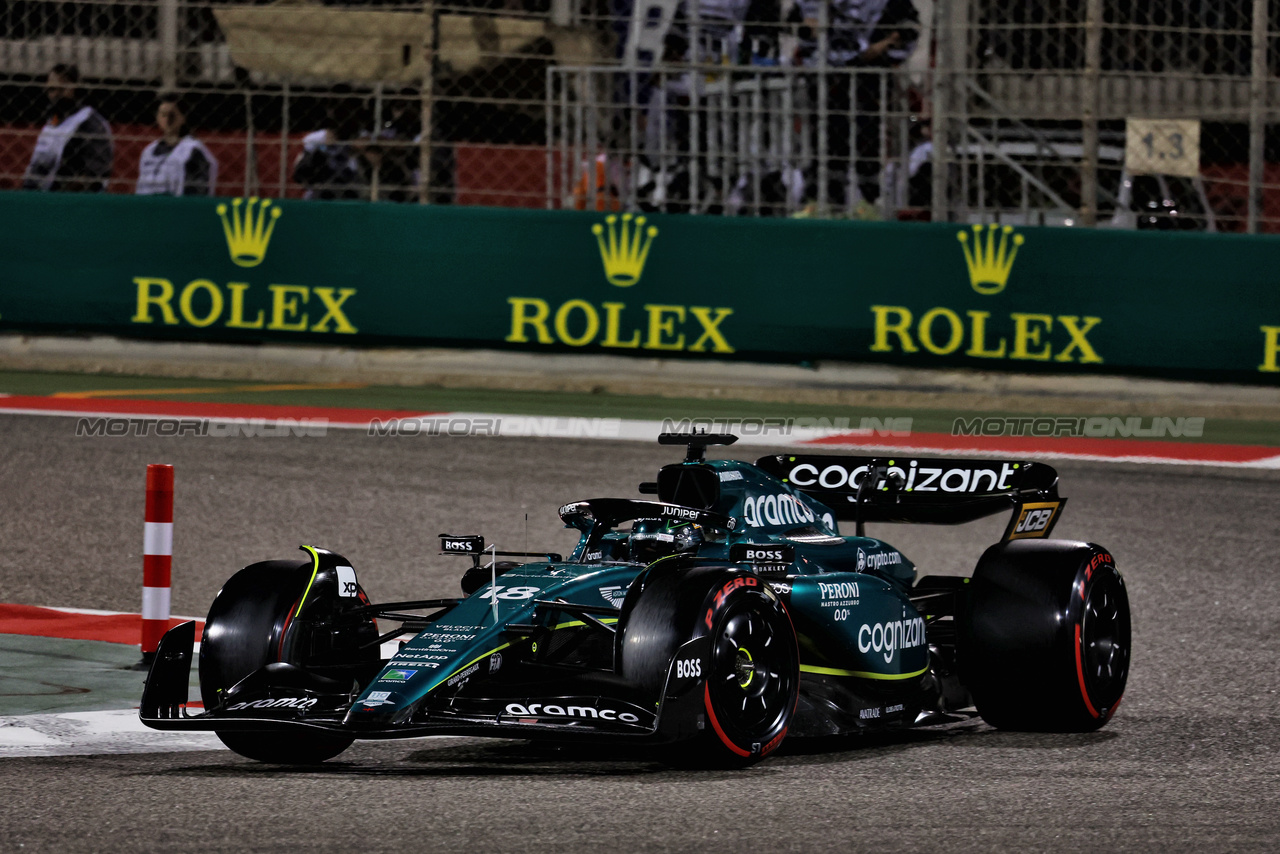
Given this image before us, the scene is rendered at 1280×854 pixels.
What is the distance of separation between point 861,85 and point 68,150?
20.9 feet

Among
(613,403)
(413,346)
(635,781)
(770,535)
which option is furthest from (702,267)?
(635,781)

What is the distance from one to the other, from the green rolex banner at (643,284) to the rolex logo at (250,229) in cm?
2

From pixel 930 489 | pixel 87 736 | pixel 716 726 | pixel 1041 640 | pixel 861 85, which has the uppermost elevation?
pixel 861 85

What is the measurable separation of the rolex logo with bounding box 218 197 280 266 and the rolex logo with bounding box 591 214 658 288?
2.63 metres

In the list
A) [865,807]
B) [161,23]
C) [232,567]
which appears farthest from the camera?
[161,23]

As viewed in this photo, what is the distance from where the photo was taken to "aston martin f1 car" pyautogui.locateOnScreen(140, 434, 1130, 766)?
19.3ft

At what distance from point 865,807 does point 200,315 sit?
1144 cm

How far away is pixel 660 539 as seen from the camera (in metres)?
6.65

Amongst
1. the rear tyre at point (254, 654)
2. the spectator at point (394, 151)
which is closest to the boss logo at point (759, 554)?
the rear tyre at point (254, 654)

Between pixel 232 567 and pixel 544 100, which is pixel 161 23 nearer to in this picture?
pixel 544 100

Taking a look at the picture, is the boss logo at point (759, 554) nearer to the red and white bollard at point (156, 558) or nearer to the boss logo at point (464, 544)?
the boss logo at point (464, 544)

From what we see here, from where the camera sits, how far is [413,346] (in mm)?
16109

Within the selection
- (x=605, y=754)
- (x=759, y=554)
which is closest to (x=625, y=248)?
(x=759, y=554)

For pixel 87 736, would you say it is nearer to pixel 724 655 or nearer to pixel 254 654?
pixel 254 654
